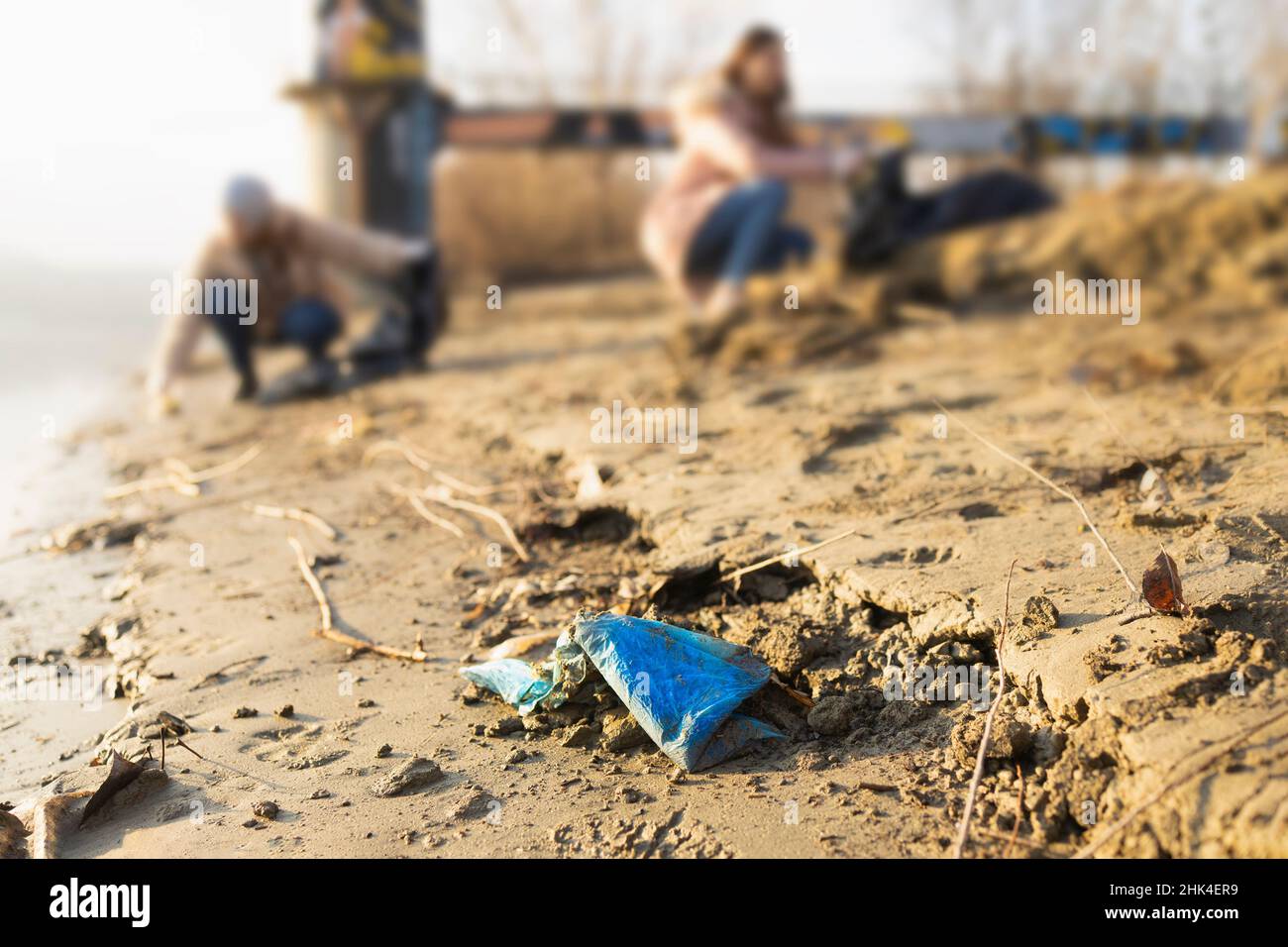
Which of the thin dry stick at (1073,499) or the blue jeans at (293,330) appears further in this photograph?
the blue jeans at (293,330)

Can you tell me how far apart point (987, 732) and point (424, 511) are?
79.8 inches

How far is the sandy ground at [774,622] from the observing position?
5.55ft

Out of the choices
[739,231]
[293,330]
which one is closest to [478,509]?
[293,330]

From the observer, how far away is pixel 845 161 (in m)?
6.66

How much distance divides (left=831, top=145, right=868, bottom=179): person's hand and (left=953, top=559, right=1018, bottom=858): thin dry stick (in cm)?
479

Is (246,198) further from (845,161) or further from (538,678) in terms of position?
(538,678)

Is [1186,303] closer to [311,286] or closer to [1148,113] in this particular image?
[311,286]

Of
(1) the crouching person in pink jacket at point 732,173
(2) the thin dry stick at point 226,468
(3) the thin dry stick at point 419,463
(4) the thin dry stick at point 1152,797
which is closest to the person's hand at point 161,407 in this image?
(2) the thin dry stick at point 226,468

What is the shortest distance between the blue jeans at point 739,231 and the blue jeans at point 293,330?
203cm

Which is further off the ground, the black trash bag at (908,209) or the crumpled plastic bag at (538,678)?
the black trash bag at (908,209)

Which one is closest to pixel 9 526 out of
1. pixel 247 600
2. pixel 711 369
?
pixel 247 600

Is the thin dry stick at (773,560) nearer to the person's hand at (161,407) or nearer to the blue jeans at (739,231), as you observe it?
the person's hand at (161,407)

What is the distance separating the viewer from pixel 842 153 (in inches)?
265

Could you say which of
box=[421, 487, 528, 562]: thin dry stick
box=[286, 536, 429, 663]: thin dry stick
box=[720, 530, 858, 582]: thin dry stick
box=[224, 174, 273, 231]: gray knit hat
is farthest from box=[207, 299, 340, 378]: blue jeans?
box=[720, 530, 858, 582]: thin dry stick
